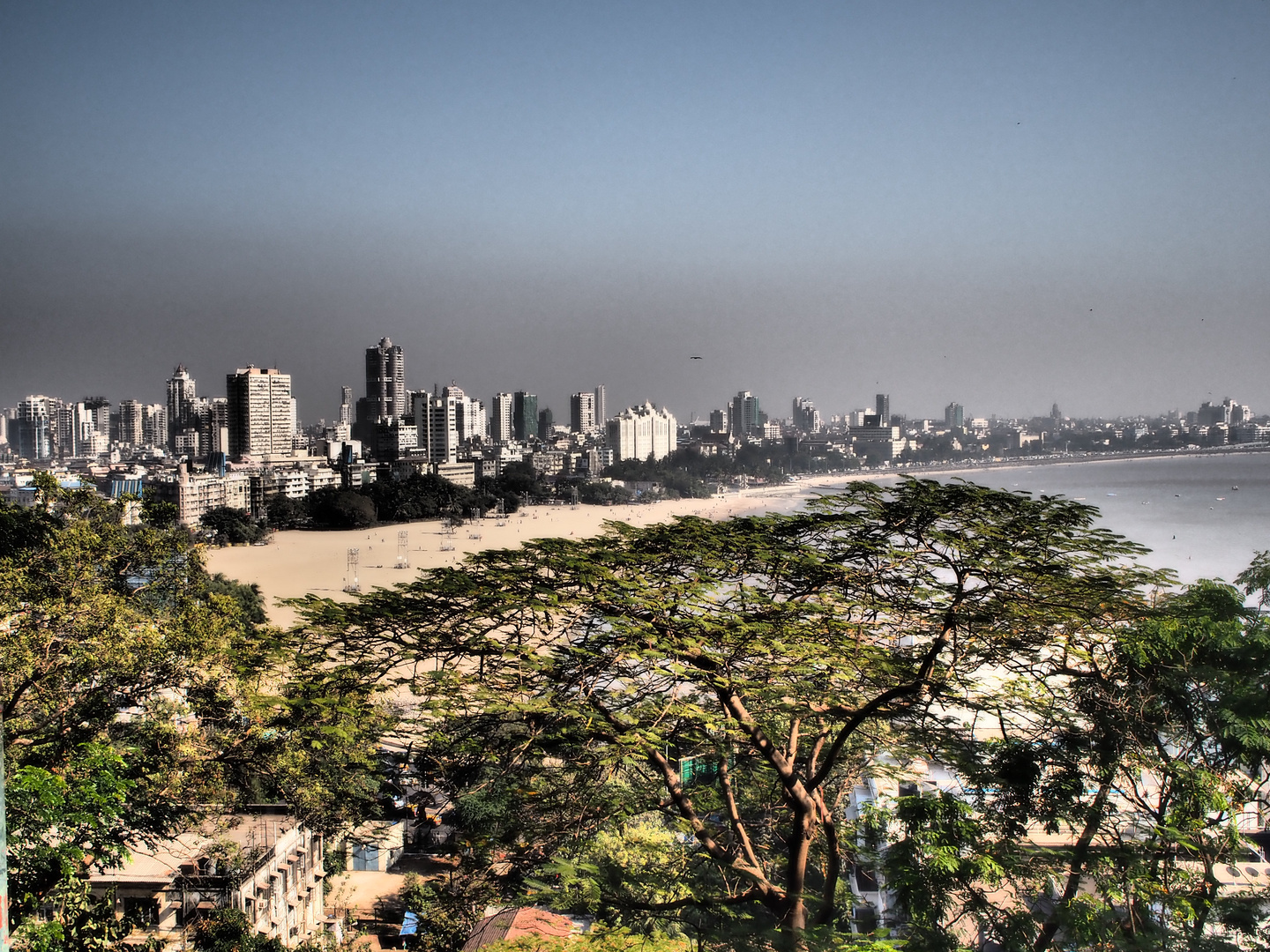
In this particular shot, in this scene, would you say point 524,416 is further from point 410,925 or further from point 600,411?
point 410,925

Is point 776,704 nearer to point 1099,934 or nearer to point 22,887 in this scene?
point 1099,934

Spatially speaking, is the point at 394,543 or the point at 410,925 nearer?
the point at 410,925

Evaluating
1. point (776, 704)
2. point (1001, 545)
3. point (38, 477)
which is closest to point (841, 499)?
point (1001, 545)

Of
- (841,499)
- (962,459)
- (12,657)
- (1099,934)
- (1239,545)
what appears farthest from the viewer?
(962,459)

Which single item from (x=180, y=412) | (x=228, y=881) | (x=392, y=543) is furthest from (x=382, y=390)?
(x=228, y=881)

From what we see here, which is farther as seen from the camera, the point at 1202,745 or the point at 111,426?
the point at 111,426

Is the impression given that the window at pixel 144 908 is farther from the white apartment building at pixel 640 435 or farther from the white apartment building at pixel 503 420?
the white apartment building at pixel 503 420

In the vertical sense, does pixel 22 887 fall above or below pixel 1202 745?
below
